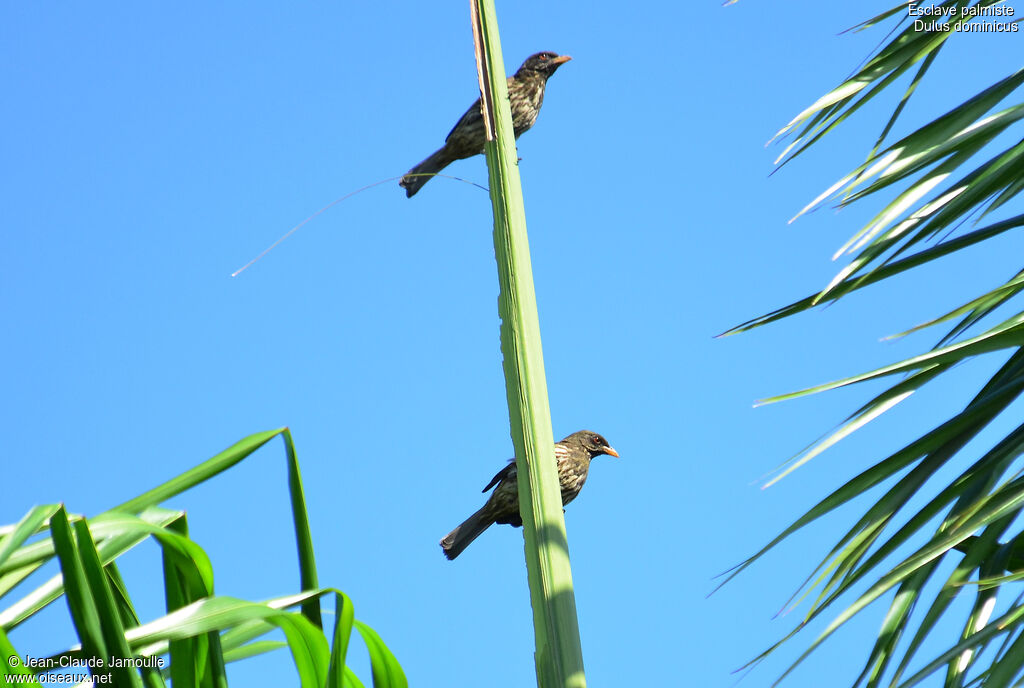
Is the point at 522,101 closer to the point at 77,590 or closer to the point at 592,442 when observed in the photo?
the point at 592,442

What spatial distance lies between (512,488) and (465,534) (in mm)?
448

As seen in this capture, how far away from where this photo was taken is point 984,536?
1401mm

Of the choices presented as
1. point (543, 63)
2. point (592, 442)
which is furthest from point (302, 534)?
point (592, 442)

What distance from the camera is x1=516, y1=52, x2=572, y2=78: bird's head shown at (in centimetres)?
539

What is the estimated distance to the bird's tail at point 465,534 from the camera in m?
5.38

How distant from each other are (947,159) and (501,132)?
30.8 inches

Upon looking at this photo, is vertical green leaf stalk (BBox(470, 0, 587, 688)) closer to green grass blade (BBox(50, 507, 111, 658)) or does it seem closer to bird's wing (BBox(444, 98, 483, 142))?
green grass blade (BBox(50, 507, 111, 658))

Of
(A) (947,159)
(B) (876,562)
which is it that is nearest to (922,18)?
(A) (947,159)

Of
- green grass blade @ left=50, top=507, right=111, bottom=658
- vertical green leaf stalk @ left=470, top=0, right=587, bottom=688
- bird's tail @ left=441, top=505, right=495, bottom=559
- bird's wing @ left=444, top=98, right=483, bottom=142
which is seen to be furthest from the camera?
bird's tail @ left=441, top=505, right=495, bottom=559

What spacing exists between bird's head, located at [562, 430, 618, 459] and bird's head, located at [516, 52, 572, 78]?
2.11 m

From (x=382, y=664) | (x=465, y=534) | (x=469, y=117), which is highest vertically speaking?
(x=469, y=117)

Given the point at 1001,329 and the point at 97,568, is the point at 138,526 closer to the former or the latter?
the point at 97,568

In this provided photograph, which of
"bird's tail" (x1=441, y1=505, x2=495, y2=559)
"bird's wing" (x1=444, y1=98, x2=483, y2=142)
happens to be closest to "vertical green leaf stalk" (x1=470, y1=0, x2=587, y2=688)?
"bird's wing" (x1=444, y1=98, x2=483, y2=142)

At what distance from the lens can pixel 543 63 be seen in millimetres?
5410
